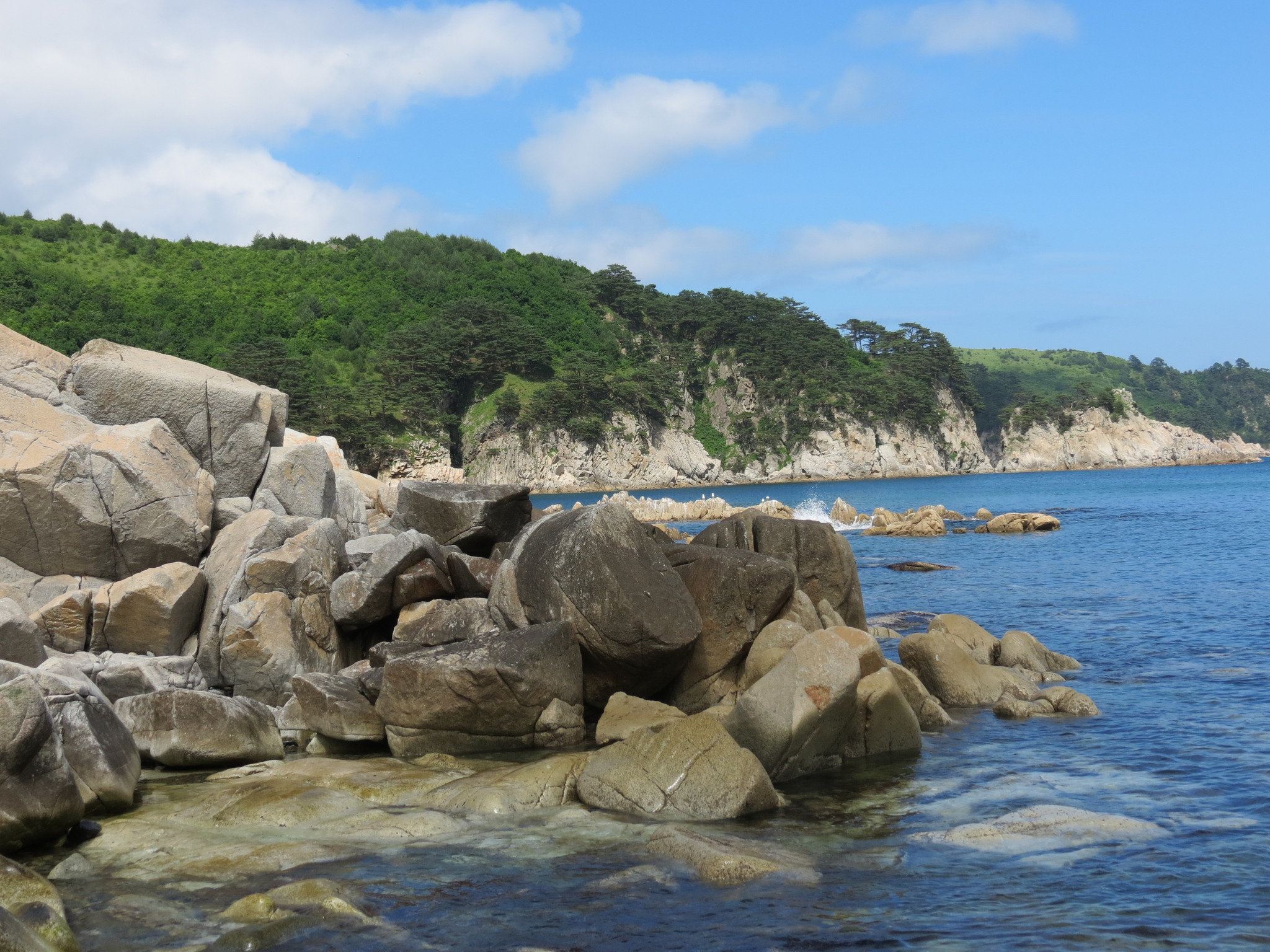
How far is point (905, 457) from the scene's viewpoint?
15662cm

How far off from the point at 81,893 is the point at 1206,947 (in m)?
10.1

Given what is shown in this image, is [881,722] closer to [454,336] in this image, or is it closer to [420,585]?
[420,585]

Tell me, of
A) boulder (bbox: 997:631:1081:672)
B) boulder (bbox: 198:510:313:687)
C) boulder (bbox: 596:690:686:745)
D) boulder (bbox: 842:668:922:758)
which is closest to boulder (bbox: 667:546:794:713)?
boulder (bbox: 596:690:686:745)

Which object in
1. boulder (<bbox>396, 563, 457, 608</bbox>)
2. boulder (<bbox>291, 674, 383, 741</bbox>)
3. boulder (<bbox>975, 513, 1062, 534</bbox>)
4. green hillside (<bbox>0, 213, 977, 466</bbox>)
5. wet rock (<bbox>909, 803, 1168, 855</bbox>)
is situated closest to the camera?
wet rock (<bbox>909, 803, 1168, 855</bbox>)

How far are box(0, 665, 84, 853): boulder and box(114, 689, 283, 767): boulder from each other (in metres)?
3.07

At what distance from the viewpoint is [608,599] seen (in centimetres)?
1493

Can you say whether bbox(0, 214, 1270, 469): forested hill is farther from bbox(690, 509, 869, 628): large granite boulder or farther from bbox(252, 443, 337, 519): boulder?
bbox(690, 509, 869, 628): large granite boulder

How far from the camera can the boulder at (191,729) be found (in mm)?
13758

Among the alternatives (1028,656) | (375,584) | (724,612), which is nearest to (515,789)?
(724,612)

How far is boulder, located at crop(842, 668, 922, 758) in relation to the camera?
14609 mm

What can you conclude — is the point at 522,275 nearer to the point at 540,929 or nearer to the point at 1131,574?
the point at 1131,574

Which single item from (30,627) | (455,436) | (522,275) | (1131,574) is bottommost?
(1131,574)

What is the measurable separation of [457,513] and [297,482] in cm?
460

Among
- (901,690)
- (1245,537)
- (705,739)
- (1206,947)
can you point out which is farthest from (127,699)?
(1245,537)
